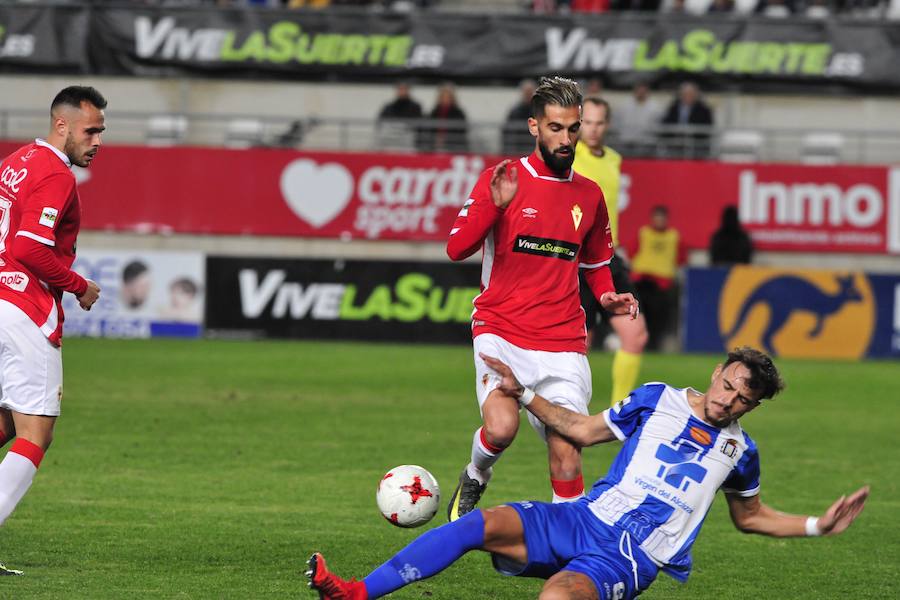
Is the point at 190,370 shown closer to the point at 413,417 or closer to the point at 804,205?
the point at 413,417

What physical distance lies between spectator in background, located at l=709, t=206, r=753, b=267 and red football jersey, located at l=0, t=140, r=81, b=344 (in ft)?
49.9

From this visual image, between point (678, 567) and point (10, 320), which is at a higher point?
point (10, 320)

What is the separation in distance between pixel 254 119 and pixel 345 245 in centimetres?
263

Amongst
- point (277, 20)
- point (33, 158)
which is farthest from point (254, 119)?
point (33, 158)

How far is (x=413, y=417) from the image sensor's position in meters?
13.7

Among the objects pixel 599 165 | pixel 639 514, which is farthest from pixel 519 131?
pixel 639 514

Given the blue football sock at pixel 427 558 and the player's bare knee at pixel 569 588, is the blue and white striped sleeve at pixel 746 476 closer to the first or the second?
the player's bare knee at pixel 569 588

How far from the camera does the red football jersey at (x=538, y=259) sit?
759 cm

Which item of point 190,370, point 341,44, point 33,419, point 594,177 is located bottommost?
point 190,370

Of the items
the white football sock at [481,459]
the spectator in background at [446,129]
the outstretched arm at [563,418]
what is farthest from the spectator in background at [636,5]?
the outstretched arm at [563,418]

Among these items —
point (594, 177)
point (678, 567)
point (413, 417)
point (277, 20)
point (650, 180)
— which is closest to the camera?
point (678, 567)

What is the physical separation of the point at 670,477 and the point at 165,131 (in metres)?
17.6

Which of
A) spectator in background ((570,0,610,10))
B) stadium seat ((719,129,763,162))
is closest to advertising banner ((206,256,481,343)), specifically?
stadium seat ((719,129,763,162))

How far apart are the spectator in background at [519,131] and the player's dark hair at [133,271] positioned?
18.5ft
